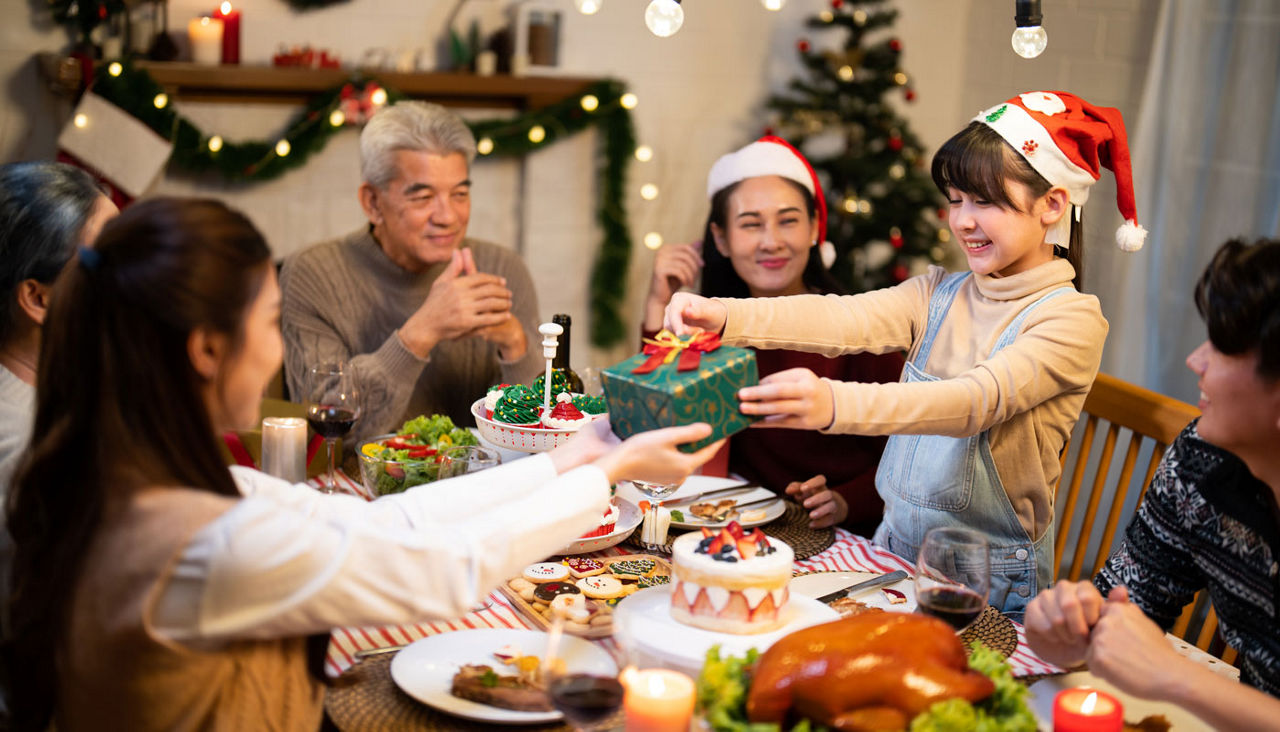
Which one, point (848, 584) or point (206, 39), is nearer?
point (848, 584)

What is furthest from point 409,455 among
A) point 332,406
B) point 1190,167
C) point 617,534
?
point 1190,167

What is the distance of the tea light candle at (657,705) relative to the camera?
1113mm

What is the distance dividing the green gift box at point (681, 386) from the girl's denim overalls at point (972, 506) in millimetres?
519

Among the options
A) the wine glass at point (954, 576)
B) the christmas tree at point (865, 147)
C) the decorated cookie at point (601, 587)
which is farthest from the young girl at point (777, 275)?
the christmas tree at point (865, 147)

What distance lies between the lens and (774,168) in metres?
2.78

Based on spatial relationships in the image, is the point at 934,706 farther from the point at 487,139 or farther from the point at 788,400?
the point at 487,139

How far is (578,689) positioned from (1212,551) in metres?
0.90

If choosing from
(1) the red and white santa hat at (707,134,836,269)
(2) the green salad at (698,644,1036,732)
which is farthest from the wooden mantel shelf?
(2) the green salad at (698,644,1036,732)

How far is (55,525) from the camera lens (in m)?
1.17

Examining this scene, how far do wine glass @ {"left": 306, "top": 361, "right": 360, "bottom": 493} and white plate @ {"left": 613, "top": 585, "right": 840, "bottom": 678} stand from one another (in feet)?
2.39

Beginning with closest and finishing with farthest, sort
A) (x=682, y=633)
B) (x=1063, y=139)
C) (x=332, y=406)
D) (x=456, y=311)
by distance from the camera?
(x=682, y=633)
(x=1063, y=139)
(x=332, y=406)
(x=456, y=311)

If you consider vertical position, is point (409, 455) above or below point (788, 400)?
below

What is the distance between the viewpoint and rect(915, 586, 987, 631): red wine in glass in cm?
134

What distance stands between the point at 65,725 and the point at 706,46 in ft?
12.5
